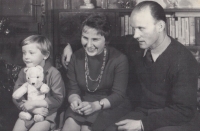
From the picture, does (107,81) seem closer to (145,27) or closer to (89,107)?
(89,107)

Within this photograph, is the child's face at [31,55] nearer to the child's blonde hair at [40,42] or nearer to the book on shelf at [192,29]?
the child's blonde hair at [40,42]

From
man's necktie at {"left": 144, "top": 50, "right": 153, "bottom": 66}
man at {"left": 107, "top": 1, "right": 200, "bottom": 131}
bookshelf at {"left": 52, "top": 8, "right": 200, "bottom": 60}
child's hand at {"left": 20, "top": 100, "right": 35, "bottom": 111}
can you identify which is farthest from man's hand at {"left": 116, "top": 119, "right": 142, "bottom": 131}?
bookshelf at {"left": 52, "top": 8, "right": 200, "bottom": 60}

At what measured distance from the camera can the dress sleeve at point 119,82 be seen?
1230mm

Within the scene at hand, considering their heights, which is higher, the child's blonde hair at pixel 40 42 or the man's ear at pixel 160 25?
the man's ear at pixel 160 25

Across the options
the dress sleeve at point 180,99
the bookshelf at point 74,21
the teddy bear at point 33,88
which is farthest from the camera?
the bookshelf at point 74,21

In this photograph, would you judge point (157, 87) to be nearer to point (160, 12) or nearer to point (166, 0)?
point (160, 12)

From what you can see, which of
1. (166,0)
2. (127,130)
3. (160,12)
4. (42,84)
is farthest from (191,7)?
(42,84)

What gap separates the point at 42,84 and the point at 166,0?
41.2 inches

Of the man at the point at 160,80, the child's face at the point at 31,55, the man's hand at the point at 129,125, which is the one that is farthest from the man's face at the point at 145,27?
the child's face at the point at 31,55

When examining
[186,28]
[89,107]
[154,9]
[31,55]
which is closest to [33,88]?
[31,55]

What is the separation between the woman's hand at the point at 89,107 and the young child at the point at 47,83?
0.16 meters

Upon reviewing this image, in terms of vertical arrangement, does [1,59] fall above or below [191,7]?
below

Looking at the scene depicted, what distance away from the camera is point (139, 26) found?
3.73 ft

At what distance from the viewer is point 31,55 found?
1215 mm
